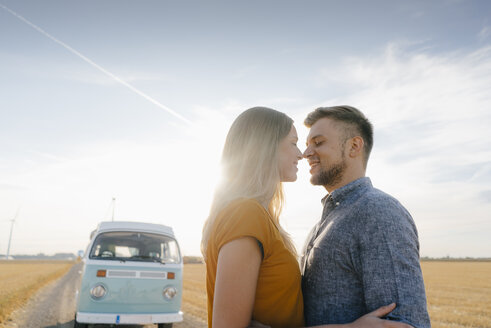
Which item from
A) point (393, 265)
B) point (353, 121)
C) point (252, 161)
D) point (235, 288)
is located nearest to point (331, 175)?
point (353, 121)

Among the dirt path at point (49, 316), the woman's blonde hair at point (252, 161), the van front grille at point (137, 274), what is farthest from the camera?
the dirt path at point (49, 316)

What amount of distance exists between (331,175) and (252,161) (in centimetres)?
82

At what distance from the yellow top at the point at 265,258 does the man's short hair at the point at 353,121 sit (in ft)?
3.98

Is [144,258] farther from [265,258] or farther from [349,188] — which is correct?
[265,258]

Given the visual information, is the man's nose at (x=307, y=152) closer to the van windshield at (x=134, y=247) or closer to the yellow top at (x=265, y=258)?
the yellow top at (x=265, y=258)

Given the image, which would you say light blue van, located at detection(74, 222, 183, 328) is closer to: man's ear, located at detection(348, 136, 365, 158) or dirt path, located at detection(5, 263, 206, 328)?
dirt path, located at detection(5, 263, 206, 328)

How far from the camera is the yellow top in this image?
1834 mm

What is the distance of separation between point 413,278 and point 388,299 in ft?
0.54

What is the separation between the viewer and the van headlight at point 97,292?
7.00 m

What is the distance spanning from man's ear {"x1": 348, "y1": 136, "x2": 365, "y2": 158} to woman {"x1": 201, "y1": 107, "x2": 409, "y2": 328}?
0.56 m

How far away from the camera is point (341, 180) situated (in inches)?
106

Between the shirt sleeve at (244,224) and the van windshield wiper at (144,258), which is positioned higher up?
the shirt sleeve at (244,224)

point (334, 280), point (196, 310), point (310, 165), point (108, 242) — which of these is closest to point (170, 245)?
point (108, 242)

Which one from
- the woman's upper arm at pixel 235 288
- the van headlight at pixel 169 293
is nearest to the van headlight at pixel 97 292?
the van headlight at pixel 169 293
